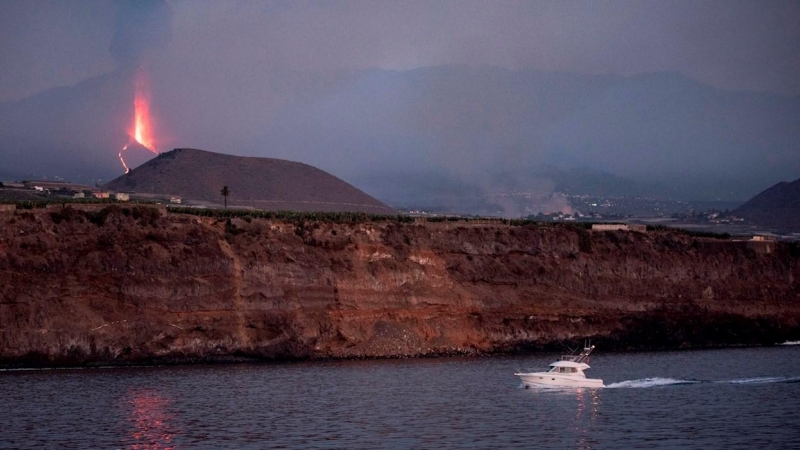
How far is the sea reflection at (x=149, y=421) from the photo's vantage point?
4328cm

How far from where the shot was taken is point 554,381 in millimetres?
60438

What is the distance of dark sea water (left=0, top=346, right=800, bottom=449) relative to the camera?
144 ft

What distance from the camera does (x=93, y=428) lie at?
46.6 metres

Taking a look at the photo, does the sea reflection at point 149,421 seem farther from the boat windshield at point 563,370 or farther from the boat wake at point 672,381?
the boat wake at point 672,381

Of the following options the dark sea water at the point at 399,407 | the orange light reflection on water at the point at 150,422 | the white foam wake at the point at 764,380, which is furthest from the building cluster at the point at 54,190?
→ the white foam wake at the point at 764,380

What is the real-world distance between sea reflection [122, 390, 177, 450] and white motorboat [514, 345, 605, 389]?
18776mm

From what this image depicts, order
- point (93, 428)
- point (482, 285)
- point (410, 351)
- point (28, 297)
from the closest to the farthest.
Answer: point (93, 428)
point (28, 297)
point (410, 351)
point (482, 285)

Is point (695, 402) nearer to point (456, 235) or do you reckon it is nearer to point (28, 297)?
point (456, 235)

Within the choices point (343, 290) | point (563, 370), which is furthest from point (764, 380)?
point (343, 290)

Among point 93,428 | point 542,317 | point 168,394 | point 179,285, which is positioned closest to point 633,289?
point 542,317

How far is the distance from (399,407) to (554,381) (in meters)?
11.7

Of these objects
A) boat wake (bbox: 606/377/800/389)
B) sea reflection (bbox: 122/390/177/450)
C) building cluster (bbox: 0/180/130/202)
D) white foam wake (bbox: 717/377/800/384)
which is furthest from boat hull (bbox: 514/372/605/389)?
building cluster (bbox: 0/180/130/202)

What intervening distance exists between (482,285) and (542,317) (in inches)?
191

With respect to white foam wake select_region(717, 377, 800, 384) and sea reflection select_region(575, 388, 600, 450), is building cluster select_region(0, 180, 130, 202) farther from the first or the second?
white foam wake select_region(717, 377, 800, 384)
